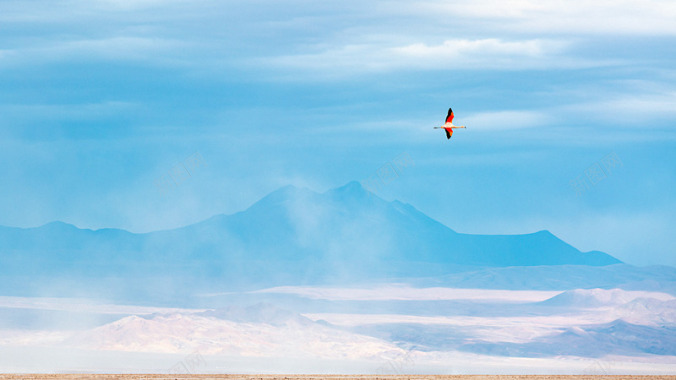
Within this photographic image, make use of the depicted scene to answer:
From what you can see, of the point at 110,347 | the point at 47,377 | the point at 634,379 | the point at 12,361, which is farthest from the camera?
the point at 110,347

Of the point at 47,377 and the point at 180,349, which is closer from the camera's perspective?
the point at 47,377

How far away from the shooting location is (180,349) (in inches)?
7682

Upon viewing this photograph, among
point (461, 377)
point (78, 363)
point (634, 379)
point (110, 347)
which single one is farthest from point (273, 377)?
point (110, 347)

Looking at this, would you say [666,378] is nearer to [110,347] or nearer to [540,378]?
[540,378]

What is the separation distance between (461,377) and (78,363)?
6937 cm

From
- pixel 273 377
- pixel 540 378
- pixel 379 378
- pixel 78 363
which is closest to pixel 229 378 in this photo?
pixel 273 377

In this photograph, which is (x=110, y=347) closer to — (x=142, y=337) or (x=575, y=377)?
(x=142, y=337)

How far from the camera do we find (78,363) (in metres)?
155

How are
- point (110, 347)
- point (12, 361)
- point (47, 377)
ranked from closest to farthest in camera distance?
point (47, 377), point (12, 361), point (110, 347)

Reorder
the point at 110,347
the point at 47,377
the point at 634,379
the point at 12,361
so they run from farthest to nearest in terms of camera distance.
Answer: the point at 110,347 < the point at 12,361 < the point at 634,379 < the point at 47,377

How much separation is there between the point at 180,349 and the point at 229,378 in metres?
92.3

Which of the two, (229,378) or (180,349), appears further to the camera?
(180,349)

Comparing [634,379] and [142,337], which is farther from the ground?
[142,337]

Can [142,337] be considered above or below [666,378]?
above
